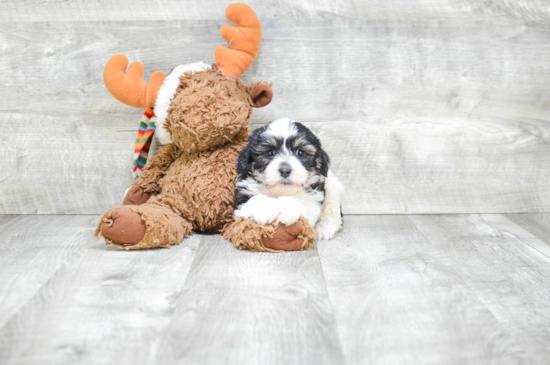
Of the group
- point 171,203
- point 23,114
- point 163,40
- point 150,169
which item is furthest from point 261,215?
point 23,114

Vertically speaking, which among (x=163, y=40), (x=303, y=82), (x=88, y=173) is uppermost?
(x=163, y=40)

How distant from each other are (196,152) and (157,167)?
8.3 inches

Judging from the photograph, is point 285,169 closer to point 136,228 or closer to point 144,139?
point 136,228

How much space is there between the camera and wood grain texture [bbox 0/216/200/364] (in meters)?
0.95

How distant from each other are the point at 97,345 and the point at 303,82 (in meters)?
1.41

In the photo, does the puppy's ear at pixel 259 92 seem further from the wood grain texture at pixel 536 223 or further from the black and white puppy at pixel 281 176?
the wood grain texture at pixel 536 223

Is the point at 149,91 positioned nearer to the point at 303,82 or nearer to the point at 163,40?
the point at 163,40

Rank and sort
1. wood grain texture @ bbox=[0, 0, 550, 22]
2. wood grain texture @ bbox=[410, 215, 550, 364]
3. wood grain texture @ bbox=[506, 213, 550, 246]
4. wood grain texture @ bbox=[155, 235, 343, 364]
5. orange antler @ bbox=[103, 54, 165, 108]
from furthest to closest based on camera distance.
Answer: wood grain texture @ bbox=[0, 0, 550, 22], wood grain texture @ bbox=[506, 213, 550, 246], orange antler @ bbox=[103, 54, 165, 108], wood grain texture @ bbox=[410, 215, 550, 364], wood grain texture @ bbox=[155, 235, 343, 364]

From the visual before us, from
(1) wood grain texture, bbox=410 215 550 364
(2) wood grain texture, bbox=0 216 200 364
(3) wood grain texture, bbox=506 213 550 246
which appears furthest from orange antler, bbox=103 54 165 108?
(3) wood grain texture, bbox=506 213 550 246

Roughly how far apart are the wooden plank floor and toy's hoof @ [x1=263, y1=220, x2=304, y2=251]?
0.04m

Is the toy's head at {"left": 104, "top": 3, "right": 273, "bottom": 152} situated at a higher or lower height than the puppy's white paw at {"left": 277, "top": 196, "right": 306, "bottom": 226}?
higher

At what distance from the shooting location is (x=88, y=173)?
6.82ft

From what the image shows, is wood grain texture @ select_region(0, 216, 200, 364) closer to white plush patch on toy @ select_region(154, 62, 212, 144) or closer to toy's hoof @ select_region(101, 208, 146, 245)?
toy's hoof @ select_region(101, 208, 146, 245)

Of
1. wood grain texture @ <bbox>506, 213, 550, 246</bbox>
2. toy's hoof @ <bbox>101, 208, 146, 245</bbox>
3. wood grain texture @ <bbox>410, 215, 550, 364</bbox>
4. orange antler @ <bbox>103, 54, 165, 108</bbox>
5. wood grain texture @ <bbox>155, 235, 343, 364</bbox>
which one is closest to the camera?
wood grain texture @ <bbox>155, 235, 343, 364</bbox>
